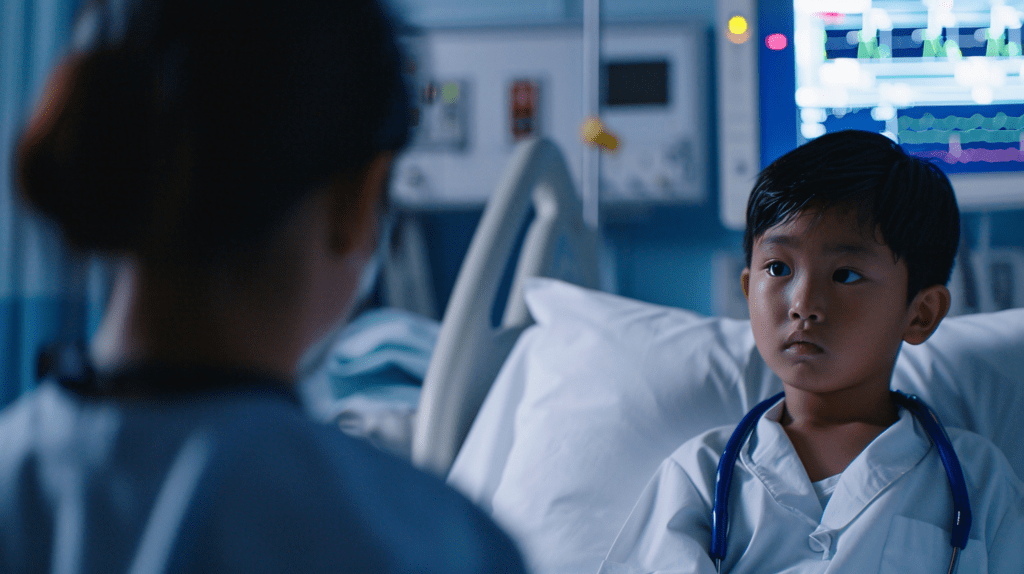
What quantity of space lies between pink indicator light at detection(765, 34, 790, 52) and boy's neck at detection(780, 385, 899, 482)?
44.2 inches

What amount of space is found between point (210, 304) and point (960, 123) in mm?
1754

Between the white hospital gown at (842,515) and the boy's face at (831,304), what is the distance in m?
0.08

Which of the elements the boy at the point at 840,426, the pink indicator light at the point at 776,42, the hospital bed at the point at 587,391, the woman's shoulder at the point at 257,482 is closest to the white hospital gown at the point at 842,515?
the boy at the point at 840,426

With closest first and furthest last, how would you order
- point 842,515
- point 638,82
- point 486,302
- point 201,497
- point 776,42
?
1. point 201,497
2. point 842,515
3. point 486,302
4. point 776,42
5. point 638,82

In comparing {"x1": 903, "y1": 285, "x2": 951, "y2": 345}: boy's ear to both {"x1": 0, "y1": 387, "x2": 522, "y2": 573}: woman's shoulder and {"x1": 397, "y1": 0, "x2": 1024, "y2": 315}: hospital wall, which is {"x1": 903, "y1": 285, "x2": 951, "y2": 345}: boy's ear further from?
{"x1": 397, "y1": 0, "x2": 1024, "y2": 315}: hospital wall

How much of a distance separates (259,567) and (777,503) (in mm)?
640

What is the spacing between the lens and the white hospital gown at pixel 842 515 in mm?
704

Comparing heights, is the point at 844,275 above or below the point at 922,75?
below

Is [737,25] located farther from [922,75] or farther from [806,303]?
[806,303]

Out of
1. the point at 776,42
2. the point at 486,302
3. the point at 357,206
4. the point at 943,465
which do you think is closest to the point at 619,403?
the point at 486,302

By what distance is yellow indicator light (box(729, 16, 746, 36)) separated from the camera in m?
1.75

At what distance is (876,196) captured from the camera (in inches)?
31.2

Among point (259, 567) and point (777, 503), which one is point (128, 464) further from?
point (777, 503)

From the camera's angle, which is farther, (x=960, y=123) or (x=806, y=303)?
(x=960, y=123)
